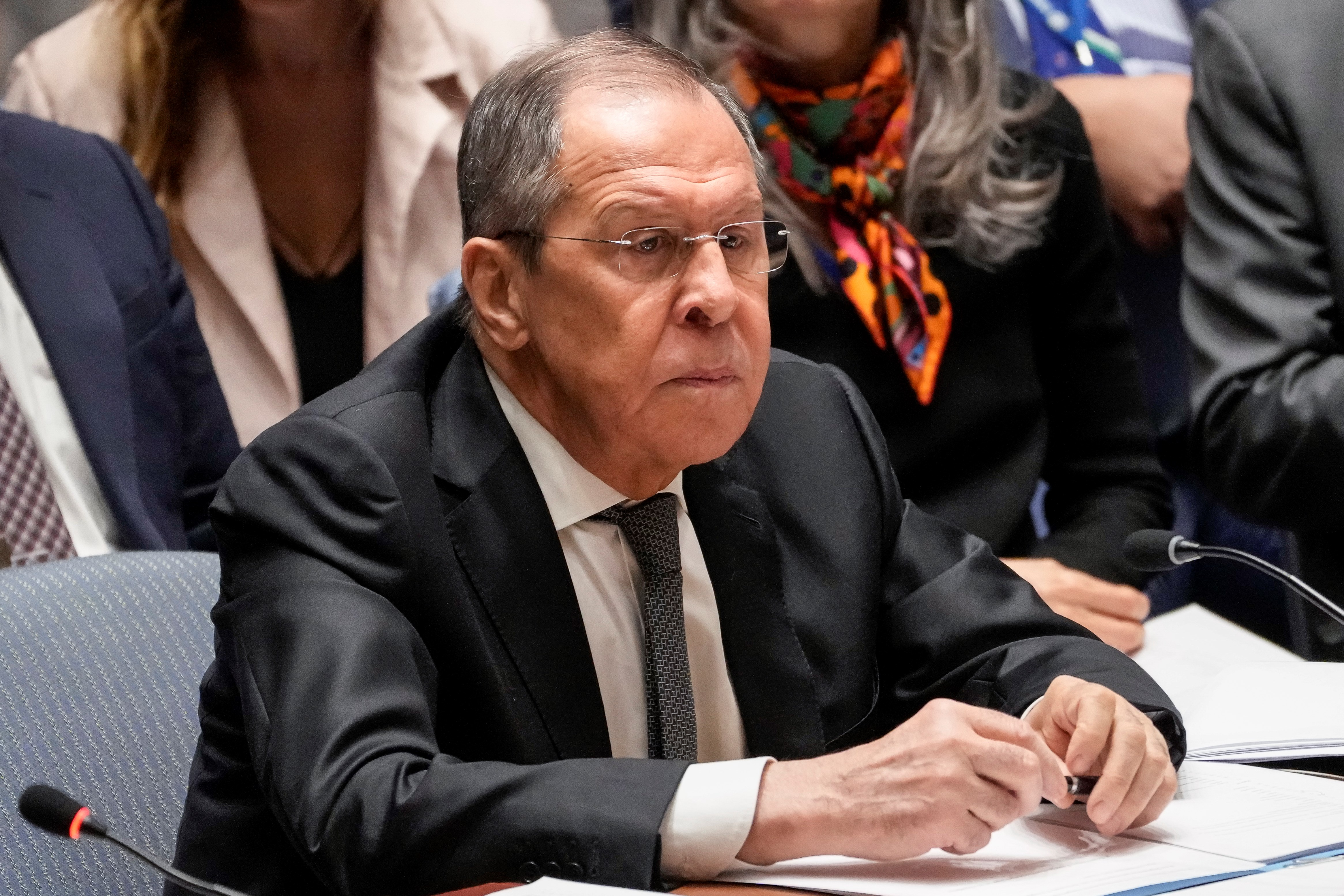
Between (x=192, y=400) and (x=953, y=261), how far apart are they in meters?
1.07

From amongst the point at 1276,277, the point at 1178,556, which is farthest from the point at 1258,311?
the point at 1178,556

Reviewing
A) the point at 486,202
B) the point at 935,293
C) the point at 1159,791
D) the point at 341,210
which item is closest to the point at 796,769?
the point at 1159,791

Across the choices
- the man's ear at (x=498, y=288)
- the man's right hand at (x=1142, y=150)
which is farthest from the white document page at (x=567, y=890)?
the man's right hand at (x=1142, y=150)

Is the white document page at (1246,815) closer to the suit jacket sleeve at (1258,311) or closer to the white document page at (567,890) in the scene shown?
the white document page at (567,890)

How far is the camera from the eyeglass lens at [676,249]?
4.09 ft

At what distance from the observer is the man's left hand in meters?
1.05

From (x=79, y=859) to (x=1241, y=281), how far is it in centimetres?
146

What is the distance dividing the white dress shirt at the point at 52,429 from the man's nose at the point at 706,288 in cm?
110

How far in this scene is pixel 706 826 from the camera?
3.26ft

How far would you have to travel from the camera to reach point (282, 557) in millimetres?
1197

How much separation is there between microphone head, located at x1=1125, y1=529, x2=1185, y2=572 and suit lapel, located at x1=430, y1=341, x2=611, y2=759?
1.72ft

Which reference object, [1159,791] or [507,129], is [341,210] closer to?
[507,129]

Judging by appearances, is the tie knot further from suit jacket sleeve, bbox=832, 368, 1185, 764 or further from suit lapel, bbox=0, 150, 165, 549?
suit lapel, bbox=0, 150, 165, 549

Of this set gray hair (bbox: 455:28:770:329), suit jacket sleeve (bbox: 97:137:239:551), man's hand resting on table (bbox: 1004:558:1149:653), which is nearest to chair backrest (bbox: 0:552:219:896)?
gray hair (bbox: 455:28:770:329)
